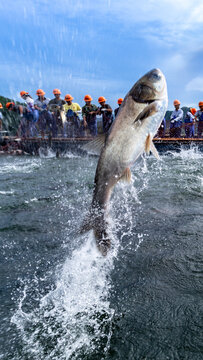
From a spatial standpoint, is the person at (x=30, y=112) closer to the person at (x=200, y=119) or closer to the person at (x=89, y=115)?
the person at (x=89, y=115)

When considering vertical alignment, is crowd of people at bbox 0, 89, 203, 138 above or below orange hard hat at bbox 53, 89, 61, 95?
below

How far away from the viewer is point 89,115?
1911 cm

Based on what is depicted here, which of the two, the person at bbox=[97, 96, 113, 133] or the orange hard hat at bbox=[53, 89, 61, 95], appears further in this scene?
the orange hard hat at bbox=[53, 89, 61, 95]

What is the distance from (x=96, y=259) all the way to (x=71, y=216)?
83.8 inches

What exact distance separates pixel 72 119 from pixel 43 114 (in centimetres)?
196

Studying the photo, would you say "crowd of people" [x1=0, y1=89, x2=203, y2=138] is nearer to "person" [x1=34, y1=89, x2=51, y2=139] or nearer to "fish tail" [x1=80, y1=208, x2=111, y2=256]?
"person" [x1=34, y1=89, x2=51, y2=139]

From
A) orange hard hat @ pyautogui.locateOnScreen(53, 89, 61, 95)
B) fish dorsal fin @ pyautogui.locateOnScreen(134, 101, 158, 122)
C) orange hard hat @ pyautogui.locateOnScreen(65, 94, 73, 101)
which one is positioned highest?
orange hard hat @ pyautogui.locateOnScreen(53, 89, 61, 95)

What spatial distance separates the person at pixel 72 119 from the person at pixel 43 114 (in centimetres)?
114

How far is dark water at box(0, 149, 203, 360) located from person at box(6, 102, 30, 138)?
14.7 m

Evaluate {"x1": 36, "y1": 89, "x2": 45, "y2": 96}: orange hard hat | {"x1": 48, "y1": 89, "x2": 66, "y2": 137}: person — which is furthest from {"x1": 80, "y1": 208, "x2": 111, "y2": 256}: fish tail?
{"x1": 36, "y1": 89, "x2": 45, "y2": 96}: orange hard hat

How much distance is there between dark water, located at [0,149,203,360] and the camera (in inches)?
103

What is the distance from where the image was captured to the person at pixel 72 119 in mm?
19641

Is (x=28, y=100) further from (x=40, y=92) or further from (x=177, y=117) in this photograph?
(x=177, y=117)

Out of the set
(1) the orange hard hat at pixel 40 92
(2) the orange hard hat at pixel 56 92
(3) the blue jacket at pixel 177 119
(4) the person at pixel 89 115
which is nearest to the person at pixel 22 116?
(1) the orange hard hat at pixel 40 92
